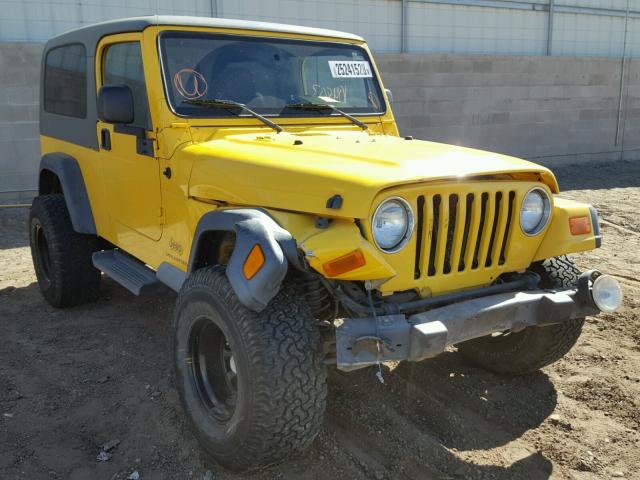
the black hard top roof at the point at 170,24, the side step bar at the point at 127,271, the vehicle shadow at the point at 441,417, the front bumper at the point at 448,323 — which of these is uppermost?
the black hard top roof at the point at 170,24

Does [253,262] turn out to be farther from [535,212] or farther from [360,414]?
[535,212]

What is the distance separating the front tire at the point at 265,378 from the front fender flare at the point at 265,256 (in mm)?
112

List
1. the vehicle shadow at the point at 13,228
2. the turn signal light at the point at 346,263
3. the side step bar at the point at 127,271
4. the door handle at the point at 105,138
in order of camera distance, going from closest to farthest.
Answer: the turn signal light at the point at 346,263 < the side step bar at the point at 127,271 < the door handle at the point at 105,138 < the vehicle shadow at the point at 13,228

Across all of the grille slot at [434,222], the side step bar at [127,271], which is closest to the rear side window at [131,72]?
the side step bar at [127,271]

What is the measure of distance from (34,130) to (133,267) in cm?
497

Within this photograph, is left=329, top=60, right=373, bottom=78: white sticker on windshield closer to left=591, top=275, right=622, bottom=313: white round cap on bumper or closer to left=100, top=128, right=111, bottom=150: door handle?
left=100, top=128, right=111, bottom=150: door handle

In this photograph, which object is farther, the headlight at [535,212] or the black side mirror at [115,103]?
the black side mirror at [115,103]

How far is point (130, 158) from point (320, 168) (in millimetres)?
1534

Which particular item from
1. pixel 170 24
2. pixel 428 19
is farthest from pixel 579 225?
pixel 428 19

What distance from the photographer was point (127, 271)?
3.98m

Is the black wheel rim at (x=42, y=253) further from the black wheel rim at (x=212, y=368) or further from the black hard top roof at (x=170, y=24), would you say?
the black wheel rim at (x=212, y=368)

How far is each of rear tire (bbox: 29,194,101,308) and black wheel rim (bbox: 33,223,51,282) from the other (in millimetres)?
64

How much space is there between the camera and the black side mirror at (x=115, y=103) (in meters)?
3.29

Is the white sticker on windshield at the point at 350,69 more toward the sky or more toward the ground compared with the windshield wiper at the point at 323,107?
more toward the sky
